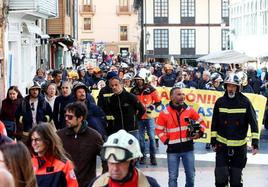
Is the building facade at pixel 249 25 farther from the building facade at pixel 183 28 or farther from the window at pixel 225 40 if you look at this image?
the building facade at pixel 183 28

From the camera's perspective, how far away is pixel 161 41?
61.2m

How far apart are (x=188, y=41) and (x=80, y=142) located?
54.1 metres

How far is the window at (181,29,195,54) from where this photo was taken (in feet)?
201

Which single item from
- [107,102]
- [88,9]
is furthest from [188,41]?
[107,102]

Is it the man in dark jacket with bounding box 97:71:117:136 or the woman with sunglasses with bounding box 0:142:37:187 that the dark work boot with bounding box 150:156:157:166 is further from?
the woman with sunglasses with bounding box 0:142:37:187

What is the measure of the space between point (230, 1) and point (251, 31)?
869 centimetres

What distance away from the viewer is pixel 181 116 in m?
10.4

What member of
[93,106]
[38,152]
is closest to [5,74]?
[93,106]

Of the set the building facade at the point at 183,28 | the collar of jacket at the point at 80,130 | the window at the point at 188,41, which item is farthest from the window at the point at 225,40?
the collar of jacket at the point at 80,130

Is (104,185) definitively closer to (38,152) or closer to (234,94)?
(38,152)

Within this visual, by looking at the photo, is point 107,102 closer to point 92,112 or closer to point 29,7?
point 92,112

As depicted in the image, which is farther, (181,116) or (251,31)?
(251,31)

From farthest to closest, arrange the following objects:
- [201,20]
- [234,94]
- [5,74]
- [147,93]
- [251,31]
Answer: [201,20] → [251,31] → [5,74] → [147,93] → [234,94]

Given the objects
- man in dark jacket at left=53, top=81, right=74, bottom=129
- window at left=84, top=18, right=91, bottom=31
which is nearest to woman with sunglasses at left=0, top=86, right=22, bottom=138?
man in dark jacket at left=53, top=81, right=74, bottom=129
